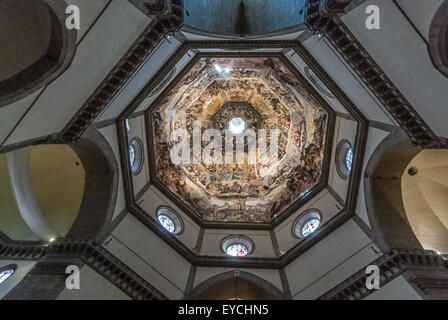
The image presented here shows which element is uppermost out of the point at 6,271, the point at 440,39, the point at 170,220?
the point at 170,220

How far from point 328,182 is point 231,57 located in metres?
7.95

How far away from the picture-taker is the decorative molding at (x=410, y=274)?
8719 mm

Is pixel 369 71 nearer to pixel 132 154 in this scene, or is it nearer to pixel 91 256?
pixel 132 154

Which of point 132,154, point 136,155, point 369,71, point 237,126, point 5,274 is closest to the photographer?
point 369,71

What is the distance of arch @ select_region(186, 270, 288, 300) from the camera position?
12.8 m

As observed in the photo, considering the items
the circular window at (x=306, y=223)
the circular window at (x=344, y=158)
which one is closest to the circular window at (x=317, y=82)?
the circular window at (x=344, y=158)

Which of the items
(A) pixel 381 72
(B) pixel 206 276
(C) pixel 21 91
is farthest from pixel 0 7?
(B) pixel 206 276

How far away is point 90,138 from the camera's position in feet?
34.9

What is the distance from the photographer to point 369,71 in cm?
880

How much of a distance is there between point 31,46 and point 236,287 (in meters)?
12.1

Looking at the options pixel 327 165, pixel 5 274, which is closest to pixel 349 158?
pixel 327 165

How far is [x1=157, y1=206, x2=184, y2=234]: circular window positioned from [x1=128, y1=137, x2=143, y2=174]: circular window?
2521 millimetres

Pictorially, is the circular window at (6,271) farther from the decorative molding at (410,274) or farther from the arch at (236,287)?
the decorative molding at (410,274)

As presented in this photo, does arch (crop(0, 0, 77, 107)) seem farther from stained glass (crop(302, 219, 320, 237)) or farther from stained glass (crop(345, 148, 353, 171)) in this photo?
stained glass (crop(302, 219, 320, 237))
